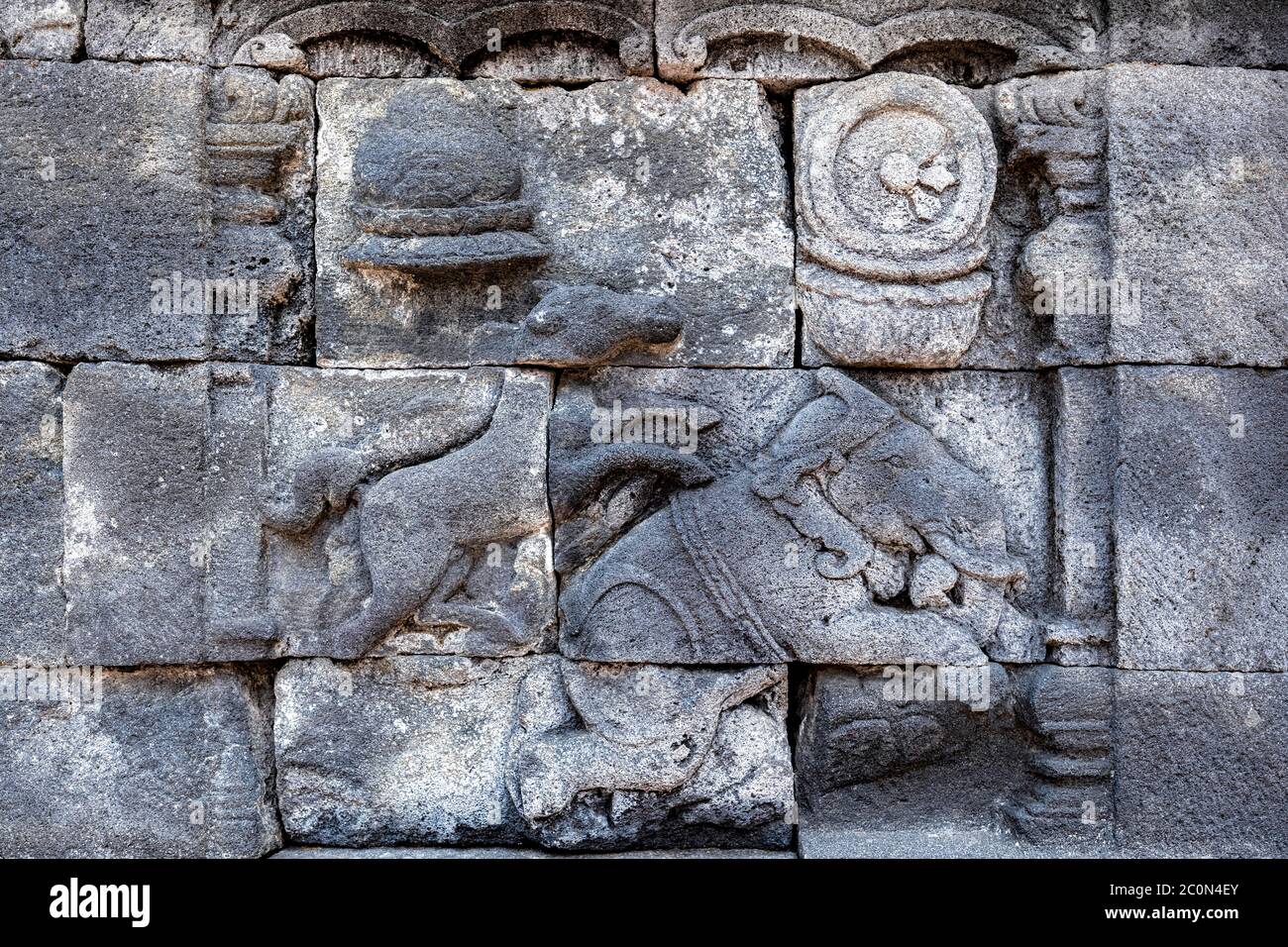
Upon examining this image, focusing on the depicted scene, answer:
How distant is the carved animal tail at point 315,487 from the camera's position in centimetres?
355

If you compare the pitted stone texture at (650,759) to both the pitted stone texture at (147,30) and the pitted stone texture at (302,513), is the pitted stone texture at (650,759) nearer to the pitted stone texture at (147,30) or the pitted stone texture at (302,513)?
the pitted stone texture at (302,513)

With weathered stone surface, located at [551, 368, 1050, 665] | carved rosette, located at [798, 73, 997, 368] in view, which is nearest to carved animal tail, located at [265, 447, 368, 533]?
weathered stone surface, located at [551, 368, 1050, 665]

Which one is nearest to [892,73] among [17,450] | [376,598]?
[376,598]

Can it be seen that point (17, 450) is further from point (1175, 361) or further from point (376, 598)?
point (1175, 361)

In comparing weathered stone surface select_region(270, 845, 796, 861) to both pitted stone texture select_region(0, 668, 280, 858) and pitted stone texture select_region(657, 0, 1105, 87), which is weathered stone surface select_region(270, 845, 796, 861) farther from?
pitted stone texture select_region(657, 0, 1105, 87)

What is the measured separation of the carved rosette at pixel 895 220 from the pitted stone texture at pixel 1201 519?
63 centimetres

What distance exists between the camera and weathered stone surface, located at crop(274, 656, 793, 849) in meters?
3.58

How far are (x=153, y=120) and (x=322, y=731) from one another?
6.72ft

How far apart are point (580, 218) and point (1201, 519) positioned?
2.22 m

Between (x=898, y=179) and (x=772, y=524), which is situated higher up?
(x=898, y=179)

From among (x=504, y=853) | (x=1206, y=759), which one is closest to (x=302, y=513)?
(x=504, y=853)

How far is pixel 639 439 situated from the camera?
11.9 feet

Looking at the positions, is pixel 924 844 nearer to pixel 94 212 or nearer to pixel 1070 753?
pixel 1070 753

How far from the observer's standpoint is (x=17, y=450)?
141 inches
